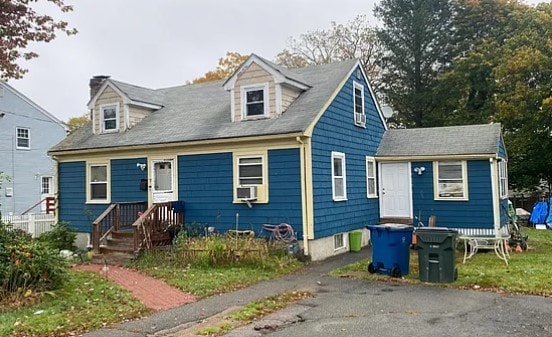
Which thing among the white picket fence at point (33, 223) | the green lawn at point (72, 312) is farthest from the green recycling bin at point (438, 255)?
the white picket fence at point (33, 223)

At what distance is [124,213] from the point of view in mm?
A: 14281

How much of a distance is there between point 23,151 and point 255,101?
60.4 ft

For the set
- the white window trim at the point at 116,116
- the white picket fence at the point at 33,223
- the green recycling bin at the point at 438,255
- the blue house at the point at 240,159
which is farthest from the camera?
the white picket fence at the point at 33,223

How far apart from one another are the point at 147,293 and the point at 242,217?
4601mm

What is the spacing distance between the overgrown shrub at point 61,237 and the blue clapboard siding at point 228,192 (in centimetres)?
408

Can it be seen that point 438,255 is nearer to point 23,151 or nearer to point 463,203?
point 463,203

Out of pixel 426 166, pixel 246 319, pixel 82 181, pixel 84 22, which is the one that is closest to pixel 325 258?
pixel 426 166

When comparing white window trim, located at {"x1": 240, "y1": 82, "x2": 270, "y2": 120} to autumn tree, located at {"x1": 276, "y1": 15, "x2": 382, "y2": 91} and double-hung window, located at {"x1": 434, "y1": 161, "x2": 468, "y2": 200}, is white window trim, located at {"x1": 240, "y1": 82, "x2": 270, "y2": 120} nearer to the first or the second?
double-hung window, located at {"x1": 434, "y1": 161, "x2": 468, "y2": 200}

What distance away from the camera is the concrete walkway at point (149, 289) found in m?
7.88

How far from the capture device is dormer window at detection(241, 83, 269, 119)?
13312mm

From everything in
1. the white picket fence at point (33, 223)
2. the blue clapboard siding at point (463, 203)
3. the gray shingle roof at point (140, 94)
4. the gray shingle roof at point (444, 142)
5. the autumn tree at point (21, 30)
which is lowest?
the white picket fence at point (33, 223)

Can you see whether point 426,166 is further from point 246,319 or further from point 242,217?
point 246,319

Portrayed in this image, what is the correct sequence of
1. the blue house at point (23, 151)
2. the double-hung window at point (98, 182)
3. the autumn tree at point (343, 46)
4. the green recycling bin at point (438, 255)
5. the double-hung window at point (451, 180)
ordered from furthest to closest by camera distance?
the autumn tree at point (343, 46) → the blue house at point (23, 151) → the double-hung window at point (98, 182) → the double-hung window at point (451, 180) → the green recycling bin at point (438, 255)

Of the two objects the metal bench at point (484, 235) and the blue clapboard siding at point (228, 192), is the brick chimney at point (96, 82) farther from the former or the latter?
the metal bench at point (484, 235)
